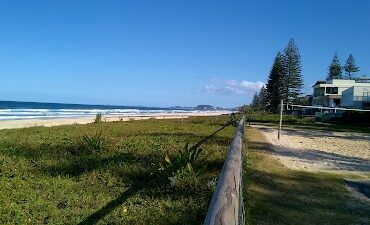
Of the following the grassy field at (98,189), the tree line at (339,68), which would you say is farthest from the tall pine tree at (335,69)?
the grassy field at (98,189)

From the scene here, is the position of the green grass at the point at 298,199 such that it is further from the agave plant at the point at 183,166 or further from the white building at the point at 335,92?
the white building at the point at 335,92

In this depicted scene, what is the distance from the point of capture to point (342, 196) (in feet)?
22.7

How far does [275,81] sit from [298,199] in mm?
71880

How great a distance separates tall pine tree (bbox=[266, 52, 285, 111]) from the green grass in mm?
64205

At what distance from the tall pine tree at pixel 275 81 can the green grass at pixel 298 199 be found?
6421 cm

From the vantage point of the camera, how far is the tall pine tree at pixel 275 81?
7394cm

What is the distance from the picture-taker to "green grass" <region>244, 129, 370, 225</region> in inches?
217

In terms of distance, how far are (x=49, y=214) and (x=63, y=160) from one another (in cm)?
407

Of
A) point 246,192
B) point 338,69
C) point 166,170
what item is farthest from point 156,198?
point 338,69

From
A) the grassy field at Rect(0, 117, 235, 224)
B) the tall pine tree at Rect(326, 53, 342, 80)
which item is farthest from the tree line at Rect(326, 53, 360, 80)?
the grassy field at Rect(0, 117, 235, 224)

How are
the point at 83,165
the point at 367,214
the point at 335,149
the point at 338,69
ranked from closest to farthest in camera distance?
the point at 367,214, the point at 83,165, the point at 335,149, the point at 338,69

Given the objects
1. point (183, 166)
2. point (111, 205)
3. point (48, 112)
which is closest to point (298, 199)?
point (183, 166)

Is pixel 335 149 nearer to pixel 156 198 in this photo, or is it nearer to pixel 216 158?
pixel 216 158

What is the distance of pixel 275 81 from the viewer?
76.6m
